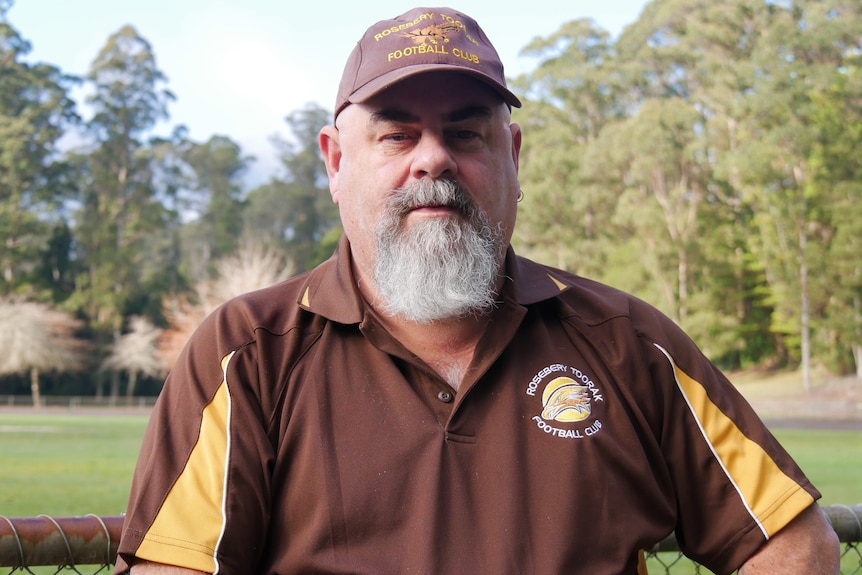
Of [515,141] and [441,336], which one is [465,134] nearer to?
[515,141]

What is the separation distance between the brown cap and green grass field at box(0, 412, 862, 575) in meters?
5.82

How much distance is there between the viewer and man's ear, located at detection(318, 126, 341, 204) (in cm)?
275

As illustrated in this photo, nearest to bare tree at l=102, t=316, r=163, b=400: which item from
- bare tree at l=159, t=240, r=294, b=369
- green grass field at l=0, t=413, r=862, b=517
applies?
bare tree at l=159, t=240, r=294, b=369

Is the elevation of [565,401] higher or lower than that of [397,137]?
lower

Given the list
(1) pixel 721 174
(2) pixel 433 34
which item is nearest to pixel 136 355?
(1) pixel 721 174

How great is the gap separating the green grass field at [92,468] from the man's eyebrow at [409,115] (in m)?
5.76

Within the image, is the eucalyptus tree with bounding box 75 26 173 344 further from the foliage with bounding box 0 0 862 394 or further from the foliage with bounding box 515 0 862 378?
the foliage with bounding box 515 0 862 378

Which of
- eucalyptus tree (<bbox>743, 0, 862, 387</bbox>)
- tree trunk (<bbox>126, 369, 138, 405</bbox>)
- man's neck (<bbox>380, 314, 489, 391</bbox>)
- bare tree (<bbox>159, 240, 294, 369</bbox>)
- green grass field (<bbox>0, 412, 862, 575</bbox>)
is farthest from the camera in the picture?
tree trunk (<bbox>126, 369, 138, 405</bbox>)

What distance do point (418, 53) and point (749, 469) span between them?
1277 mm

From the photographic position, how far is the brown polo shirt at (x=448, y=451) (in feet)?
7.23

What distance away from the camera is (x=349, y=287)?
257 cm

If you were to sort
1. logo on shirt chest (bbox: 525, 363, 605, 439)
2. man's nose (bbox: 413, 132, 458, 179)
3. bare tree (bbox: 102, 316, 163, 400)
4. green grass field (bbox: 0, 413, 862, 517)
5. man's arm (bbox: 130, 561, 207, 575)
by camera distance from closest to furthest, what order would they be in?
man's arm (bbox: 130, 561, 207, 575)
logo on shirt chest (bbox: 525, 363, 605, 439)
man's nose (bbox: 413, 132, 458, 179)
green grass field (bbox: 0, 413, 862, 517)
bare tree (bbox: 102, 316, 163, 400)

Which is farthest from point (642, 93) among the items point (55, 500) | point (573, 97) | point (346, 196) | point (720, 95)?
point (346, 196)

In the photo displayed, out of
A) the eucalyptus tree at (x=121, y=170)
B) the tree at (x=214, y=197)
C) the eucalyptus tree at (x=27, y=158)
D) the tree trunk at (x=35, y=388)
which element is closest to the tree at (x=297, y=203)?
the tree at (x=214, y=197)
